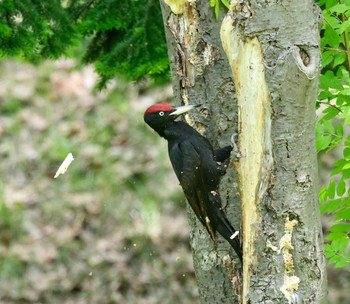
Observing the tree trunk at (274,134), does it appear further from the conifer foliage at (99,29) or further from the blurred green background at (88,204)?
the blurred green background at (88,204)

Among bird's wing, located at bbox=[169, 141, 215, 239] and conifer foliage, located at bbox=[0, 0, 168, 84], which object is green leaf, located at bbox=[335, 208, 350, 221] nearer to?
bird's wing, located at bbox=[169, 141, 215, 239]

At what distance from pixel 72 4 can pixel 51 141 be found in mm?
3475

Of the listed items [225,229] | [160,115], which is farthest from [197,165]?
[225,229]

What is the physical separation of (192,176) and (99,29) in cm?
147

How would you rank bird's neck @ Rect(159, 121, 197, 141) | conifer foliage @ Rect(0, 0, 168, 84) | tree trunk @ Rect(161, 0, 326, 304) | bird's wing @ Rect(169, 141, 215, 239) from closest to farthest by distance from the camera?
tree trunk @ Rect(161, 0, 326, 304), bird's wing @ Rect(169, 141, 215, 239), bird's neck @ Rect(159, 121, 197, 141), conifer foliage @ Rect(0, 0, 168, 84)

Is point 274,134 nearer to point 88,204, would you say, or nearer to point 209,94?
point 209,94

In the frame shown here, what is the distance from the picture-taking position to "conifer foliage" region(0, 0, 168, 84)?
4.17 m

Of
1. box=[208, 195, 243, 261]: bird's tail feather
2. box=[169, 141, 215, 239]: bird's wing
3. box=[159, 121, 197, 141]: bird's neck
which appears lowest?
box=[208, 195, 243, 261]: bird's tail feather

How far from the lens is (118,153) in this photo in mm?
7727

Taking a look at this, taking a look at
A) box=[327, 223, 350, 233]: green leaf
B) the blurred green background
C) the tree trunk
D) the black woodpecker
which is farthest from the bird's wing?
the blurred green background

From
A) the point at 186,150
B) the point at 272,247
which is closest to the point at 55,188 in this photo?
the point at 186,150

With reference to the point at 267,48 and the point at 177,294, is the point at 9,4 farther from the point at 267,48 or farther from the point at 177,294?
the point at 177,294

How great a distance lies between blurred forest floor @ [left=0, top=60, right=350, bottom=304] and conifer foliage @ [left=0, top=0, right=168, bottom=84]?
288 cm

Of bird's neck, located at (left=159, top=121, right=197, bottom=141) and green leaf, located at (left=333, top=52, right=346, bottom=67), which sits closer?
green leaf, located at (left=333, top=52, right=346, bottom=67)
